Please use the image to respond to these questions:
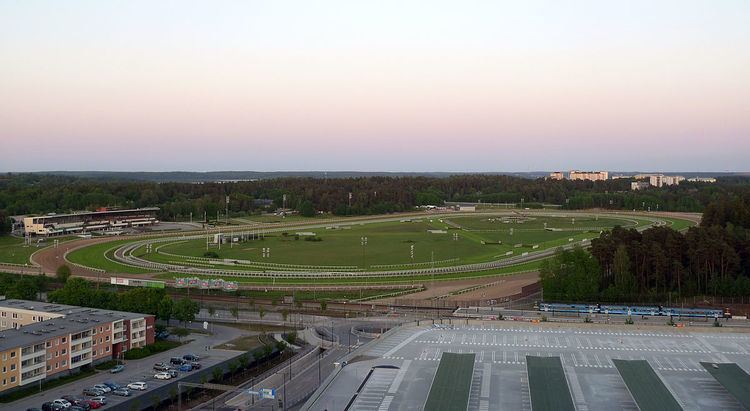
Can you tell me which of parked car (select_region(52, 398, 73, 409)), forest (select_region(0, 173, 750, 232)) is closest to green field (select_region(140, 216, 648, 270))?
forest (select_region(0, 173, 750, 232))

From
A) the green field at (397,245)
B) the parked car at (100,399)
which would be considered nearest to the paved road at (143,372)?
the parked car at (100,399)

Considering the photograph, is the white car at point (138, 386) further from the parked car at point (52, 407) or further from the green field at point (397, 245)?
the green field at point (397, 245)

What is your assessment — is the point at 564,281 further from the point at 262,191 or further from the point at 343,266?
the point at 262,191

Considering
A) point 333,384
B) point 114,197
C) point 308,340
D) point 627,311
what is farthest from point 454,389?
point 114,197

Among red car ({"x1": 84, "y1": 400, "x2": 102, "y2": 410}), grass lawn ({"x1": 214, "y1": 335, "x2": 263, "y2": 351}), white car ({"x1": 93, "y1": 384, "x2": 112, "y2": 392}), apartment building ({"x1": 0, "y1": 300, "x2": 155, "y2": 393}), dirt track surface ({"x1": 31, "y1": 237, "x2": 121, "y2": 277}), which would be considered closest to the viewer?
red car ({"x1": 84, "y1": 400, "x2": 102, "y2": 410})

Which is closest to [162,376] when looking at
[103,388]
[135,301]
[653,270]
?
[103,388]

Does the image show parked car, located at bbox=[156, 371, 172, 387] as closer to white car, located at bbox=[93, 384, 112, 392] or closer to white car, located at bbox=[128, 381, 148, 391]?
white car, located at bbox=[128, 381, 148, 391]

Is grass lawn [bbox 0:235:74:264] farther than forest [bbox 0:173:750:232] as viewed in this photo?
No
